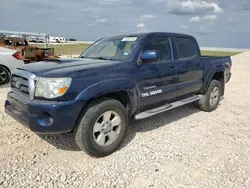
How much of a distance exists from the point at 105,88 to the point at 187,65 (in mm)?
2329

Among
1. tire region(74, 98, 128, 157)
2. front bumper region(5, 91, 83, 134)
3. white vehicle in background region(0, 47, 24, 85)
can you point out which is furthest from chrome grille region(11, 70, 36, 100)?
white vehicle in background region(0, 47, 24, 85)

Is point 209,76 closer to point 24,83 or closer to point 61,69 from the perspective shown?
point 61,69

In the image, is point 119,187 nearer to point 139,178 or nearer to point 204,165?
point 139,178

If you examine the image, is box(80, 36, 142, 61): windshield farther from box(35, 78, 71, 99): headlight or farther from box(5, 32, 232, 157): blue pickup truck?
box(35, 78, 71, 99): headlight

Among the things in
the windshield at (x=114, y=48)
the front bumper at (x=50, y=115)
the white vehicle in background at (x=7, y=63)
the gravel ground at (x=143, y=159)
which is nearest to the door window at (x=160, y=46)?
the windshield at (x=114, y=48)

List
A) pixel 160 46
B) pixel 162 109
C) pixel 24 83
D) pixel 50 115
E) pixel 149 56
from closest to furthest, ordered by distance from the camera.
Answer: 1. pixel 50 115
2. pixel 24 83
3. pixel 149 56
4. pixel 162 109
5. pixel 160 46

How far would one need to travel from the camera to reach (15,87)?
383 centimetres

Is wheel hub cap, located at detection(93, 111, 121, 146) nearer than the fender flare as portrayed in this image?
Yes

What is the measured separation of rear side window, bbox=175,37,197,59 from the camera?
16.8 ft

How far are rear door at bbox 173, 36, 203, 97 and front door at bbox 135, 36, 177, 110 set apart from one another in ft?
0.70

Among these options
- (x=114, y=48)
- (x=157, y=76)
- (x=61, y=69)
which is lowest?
(x=157, y=76)

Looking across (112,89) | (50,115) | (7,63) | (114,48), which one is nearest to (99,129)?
(112,89)

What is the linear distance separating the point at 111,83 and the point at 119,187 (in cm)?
144

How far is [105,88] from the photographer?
3.51 meters
